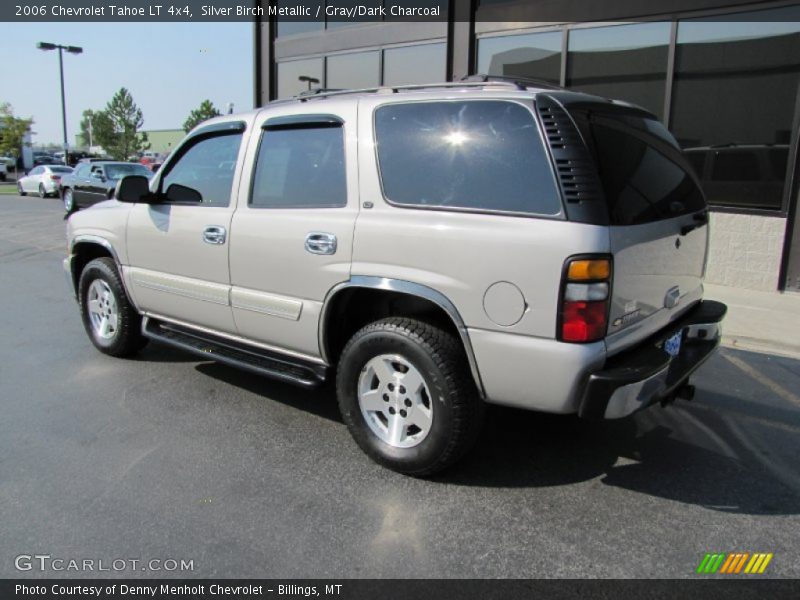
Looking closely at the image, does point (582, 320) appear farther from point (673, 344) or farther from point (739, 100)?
point (739, 100)

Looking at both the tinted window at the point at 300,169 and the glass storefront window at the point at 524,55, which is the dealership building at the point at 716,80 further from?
the tinted window at the point at 300,169

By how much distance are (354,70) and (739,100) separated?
7.23 meters

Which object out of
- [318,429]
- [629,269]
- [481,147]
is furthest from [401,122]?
[318,429]

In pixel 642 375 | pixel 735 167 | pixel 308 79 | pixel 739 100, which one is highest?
pixel 308 79

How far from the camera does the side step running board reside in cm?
371

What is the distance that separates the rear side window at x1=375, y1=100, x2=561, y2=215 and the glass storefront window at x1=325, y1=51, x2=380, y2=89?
9374 mm

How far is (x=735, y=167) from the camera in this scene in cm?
853

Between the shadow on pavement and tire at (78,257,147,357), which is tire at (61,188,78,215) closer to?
tire at (78,257,147,357)

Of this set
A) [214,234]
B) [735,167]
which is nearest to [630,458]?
[214,234]

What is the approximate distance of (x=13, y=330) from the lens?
608cm

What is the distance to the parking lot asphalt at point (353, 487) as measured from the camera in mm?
2686
